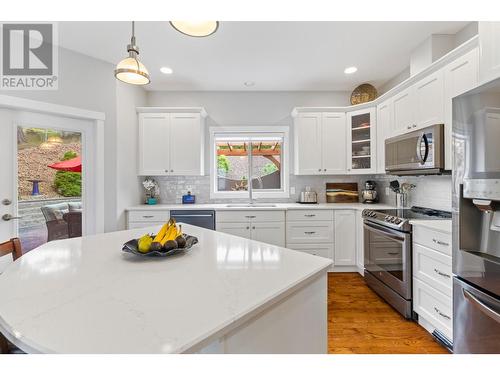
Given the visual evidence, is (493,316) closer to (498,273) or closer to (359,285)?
(498,273)

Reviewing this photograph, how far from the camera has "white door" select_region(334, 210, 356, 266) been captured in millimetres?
3078

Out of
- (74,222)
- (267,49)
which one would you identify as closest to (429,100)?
(267,49)

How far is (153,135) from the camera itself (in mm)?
3357

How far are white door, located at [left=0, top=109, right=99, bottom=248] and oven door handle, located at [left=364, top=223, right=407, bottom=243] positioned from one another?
3.23 m

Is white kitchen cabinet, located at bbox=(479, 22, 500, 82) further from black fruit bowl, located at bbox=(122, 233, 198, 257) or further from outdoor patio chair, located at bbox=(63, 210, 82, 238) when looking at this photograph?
outdoor patio chair, located at bbox=(63, 210, 82, 238)

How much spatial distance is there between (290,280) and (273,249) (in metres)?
0.40

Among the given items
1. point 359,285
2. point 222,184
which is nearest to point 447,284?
point 359,285

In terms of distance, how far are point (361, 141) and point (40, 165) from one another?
3936 millimetres

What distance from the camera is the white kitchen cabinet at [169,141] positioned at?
3352mm

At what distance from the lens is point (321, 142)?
3.37 metres

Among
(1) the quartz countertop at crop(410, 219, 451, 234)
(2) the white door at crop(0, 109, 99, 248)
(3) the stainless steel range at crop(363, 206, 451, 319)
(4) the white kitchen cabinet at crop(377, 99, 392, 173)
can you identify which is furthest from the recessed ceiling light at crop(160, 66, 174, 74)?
(1) the quartz countertop at crop(410, 219, 451, 234)
